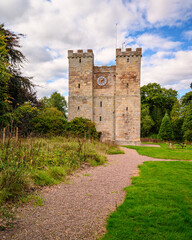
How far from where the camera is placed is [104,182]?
4.94 metres

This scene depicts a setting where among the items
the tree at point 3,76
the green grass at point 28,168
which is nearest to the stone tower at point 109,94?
the tree at point 3,76

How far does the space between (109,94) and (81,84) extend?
3.82 m

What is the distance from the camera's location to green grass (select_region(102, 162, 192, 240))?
7.98ft

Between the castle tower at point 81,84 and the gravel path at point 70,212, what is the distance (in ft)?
57.3

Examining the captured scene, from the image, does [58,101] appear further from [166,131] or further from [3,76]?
[3,76]

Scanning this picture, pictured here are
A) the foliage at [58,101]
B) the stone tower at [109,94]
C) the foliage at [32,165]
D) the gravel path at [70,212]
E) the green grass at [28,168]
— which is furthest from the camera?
the foliage at [58,101]

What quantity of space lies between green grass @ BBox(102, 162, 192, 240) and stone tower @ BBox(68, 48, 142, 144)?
17.0m

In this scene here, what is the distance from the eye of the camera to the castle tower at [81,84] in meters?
22.0

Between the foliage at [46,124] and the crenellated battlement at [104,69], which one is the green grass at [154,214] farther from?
the crenellated battlement at [104,69]

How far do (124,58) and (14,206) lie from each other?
21.5 m

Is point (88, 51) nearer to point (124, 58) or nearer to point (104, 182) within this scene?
point (124, 58)

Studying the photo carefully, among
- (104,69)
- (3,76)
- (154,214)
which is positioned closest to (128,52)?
(104,69)

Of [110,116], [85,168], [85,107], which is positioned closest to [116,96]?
[110,116]

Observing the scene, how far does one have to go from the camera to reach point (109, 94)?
73.4 feet
